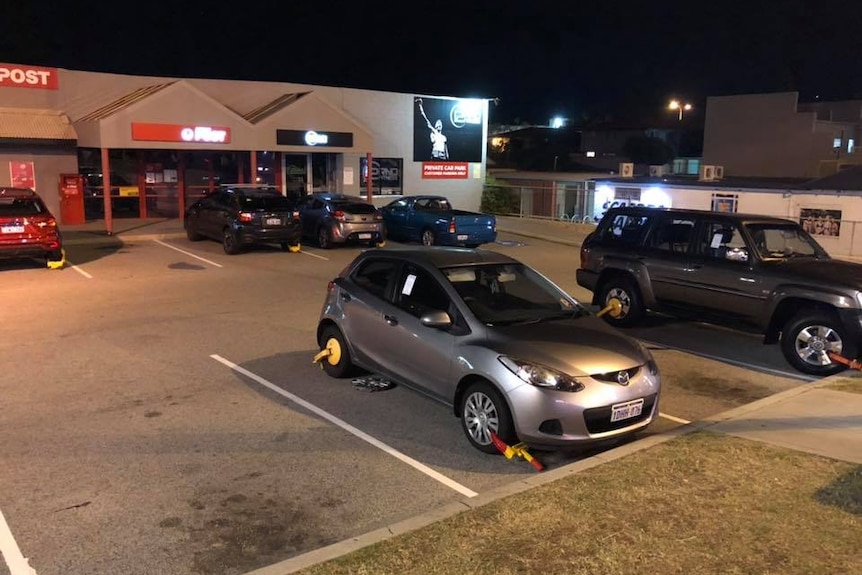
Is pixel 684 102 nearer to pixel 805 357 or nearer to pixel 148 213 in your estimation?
pixel 148 213

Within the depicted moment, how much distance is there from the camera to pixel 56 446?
623 centimetres

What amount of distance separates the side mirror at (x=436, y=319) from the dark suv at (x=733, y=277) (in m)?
5.07

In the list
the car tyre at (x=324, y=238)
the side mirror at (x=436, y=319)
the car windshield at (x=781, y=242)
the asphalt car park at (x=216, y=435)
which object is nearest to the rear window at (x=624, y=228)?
the asphalt car park at (x=216, y=435)

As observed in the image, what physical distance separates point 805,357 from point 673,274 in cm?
222

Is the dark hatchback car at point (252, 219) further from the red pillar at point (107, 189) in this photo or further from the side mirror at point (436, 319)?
the side mirror at point (436, 319)

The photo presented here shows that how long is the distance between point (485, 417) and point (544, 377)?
64 cm

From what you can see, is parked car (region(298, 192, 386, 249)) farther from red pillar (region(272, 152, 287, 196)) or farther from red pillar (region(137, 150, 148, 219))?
red pillar (region(137, 150, 148, 219))

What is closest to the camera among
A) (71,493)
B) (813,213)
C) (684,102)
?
(71,493)

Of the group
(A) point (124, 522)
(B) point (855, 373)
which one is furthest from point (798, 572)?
(B) point (855, 373)

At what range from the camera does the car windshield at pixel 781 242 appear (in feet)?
32.6

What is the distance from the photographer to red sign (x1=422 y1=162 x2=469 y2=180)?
31670 mm

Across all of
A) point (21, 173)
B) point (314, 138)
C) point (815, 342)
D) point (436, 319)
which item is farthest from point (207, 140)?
point (815, 342)

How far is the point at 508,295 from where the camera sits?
7.23 metres

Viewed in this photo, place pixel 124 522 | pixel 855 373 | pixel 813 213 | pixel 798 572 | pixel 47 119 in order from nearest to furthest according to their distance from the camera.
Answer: pixel 798 572 → pixel 124 522 → pixel 855 373 → pixel 47 119 → pixel 813 213
